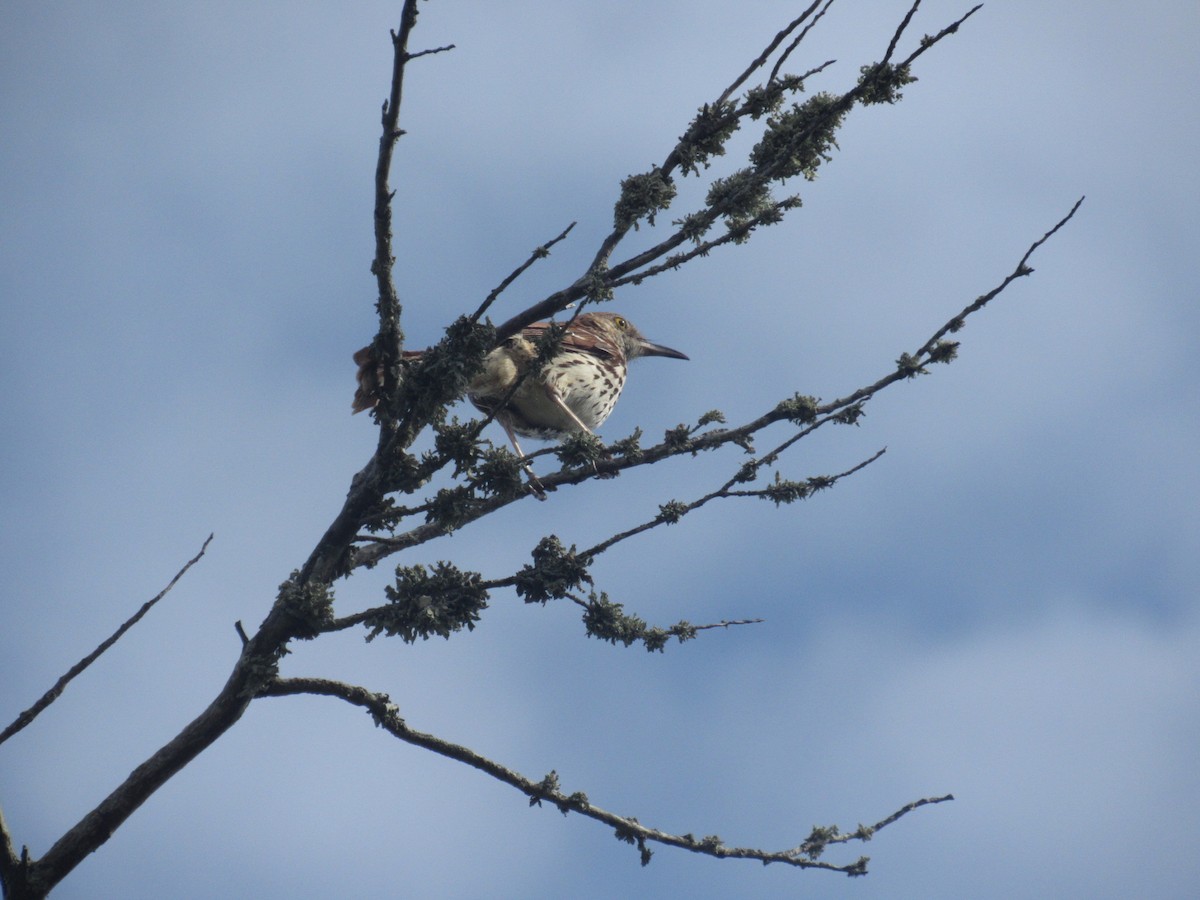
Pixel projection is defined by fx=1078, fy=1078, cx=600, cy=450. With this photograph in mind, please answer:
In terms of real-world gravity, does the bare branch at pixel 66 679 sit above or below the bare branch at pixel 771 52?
below

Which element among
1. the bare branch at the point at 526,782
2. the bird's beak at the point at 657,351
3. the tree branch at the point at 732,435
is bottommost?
the bare branch at the point at 526,782

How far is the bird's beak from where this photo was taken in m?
8.63

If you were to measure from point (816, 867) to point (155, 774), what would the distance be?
8.42ft

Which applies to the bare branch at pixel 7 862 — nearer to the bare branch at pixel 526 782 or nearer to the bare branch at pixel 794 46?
the bare branch at pixel 526 782

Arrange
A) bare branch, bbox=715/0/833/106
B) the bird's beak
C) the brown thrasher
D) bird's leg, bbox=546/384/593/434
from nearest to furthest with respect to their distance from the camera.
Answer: bare branch, bbox=715/0/833/106 → the brown thrasher → bird's leg, bbox=546/384/593/434 → the bird's beak

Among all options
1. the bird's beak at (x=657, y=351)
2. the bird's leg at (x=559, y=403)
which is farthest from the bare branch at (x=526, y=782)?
the bird's beak at (x=657, y=351)

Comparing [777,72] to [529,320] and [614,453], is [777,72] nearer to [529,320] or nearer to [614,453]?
[529,320]

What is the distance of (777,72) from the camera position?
11.9 feet

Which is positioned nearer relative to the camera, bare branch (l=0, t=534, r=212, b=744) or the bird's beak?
bare branch (l=0, t=534, r=212, b=744)

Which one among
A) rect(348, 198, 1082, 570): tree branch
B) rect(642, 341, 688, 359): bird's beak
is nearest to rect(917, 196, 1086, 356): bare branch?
rect(348, 198, 1082, 570): tree branch

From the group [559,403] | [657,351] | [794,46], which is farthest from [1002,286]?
[657,351]

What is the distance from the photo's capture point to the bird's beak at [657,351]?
8633mm

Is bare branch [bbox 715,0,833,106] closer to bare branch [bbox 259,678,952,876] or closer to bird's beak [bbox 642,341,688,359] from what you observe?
bare branch [bbox 259,678,952,876]

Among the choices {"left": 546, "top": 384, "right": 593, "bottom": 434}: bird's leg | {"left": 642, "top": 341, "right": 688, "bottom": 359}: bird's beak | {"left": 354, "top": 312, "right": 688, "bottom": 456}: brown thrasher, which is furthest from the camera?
{"left": 642, "top": 341, "right": 688, "bottom": 359}: bird's beak
